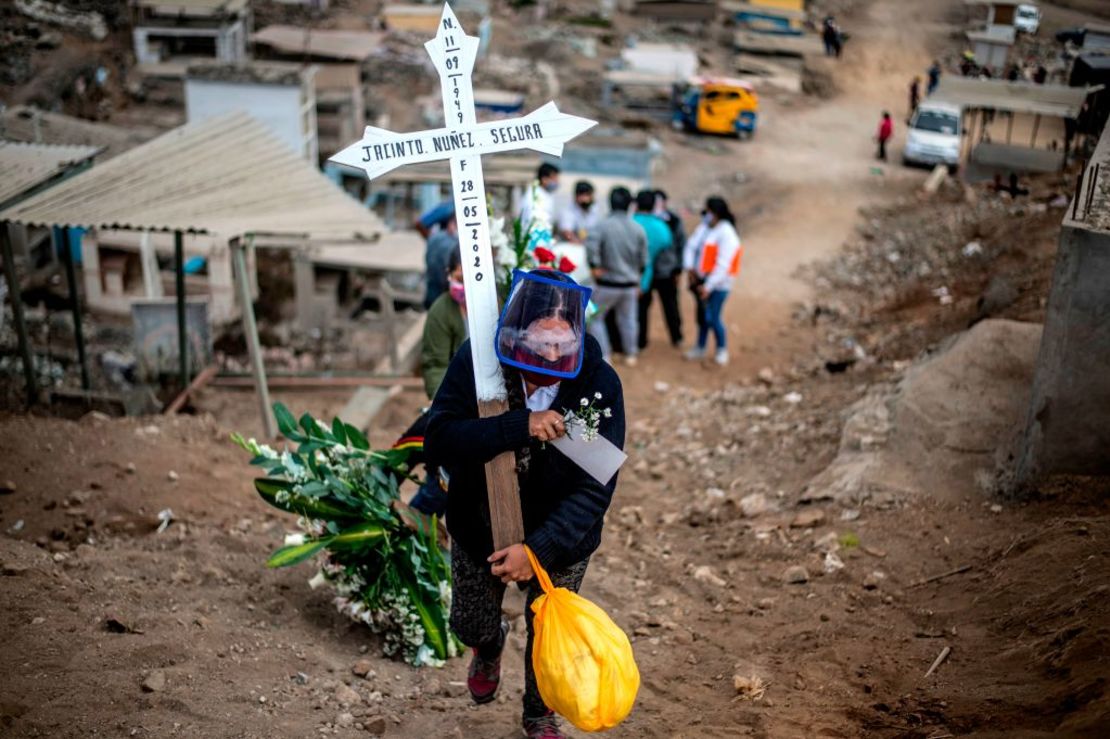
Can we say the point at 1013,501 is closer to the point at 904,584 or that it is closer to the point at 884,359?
the point at 904,584

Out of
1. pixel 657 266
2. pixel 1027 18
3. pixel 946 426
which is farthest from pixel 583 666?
pixel 1027 18

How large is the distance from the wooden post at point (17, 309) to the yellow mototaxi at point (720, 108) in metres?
20.4

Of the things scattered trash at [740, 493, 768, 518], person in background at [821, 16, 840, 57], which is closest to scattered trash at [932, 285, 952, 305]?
scattered trash at [740, 493, 768, 518]

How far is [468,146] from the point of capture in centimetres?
420

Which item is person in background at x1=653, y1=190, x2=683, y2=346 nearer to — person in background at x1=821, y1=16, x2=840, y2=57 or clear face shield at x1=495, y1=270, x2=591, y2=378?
clear face shield at x1=495, y1=270, x2=591, y2=378

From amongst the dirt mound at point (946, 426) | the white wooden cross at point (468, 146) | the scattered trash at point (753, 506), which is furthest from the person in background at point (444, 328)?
the dirt mound at point (946, 426)

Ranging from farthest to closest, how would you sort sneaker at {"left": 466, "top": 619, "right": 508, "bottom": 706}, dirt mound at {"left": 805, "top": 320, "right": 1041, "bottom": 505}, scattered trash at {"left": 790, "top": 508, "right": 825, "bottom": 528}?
scattered trash at {"left": 790, "top": 508, "right": 825, "bottom": 528} → dirt mound at {"left": 805, "top": 320, "right": 1041, "bottom": 505} → sneaker at {"left": 466, "top": 619, "right": 508, "bottom": 706}

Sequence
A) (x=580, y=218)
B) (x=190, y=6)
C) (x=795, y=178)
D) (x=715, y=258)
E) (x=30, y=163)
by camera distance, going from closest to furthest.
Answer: (x=30, y=163) → (x=715, y=258) → (x=580, y=218) → (x=795, y=178) → (x=190, y=6)

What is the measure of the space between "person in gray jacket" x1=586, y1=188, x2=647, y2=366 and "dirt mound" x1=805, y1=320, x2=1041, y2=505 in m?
3.72

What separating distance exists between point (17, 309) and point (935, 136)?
20.5 m

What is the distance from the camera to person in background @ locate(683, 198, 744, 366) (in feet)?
36.4

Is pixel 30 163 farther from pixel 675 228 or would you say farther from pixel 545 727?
pixel 545 727

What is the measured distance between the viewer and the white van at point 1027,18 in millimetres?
30516

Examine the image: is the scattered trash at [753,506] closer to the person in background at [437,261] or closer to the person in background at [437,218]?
the person in background at [437,261]
